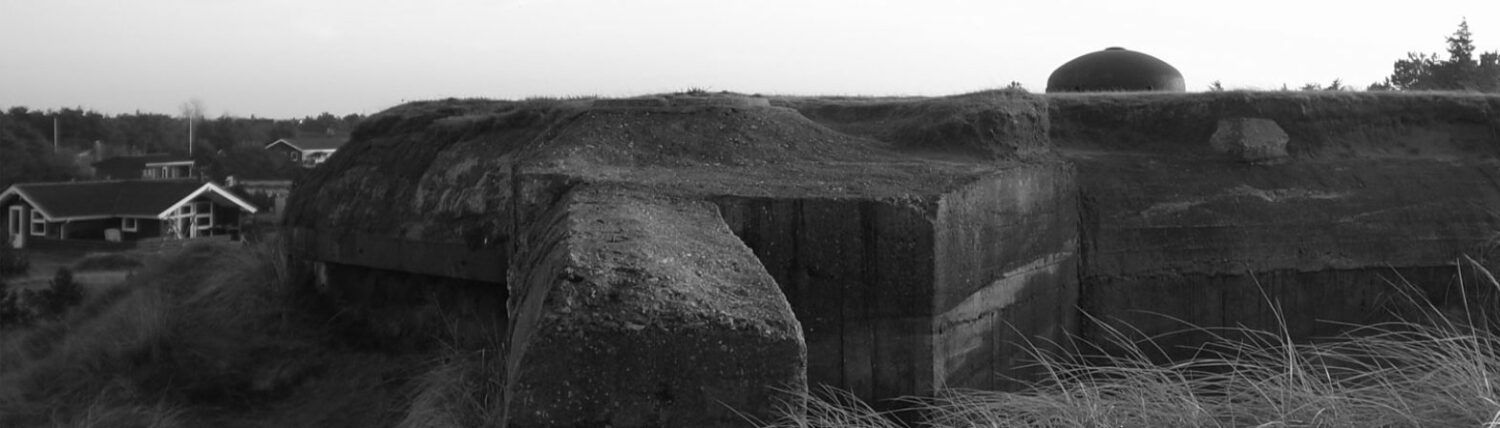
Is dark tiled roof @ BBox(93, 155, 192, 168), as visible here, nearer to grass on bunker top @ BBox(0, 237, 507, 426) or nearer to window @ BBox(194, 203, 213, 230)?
window @ BBox(194, 203, 213, 230)

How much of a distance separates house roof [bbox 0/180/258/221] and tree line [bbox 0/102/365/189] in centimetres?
372

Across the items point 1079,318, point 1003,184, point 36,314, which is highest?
point 1003,184

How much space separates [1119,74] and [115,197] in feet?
65.2

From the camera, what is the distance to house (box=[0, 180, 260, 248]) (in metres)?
24.6

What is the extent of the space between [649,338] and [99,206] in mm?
24351

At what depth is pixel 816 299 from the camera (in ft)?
19.5

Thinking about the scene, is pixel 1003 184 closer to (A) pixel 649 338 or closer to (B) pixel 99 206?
(A) pixel 649 338

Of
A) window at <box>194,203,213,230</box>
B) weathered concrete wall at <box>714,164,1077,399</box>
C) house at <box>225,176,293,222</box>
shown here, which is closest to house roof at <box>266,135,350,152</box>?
house at <box>225,176,293,222</box>

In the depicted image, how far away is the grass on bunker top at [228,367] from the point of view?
333 inches

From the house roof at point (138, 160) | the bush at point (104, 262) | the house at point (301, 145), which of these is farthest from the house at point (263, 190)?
the house roof at point (138, 160)

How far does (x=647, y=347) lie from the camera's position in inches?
157

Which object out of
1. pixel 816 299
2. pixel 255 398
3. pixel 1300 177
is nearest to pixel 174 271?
pixel 255 398

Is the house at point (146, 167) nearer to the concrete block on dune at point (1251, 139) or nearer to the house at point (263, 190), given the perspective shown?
the house at point (263, 190)

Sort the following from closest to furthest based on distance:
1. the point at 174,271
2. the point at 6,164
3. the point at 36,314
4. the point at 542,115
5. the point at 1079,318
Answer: the point at 1079,318, the point at 542,115, the point at 174,271, the point at 36,314, the point at 6,164
